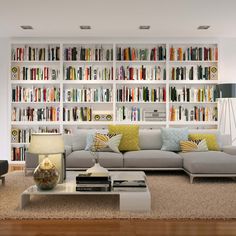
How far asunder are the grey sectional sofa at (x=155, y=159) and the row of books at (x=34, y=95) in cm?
178

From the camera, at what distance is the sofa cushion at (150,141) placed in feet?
23.9

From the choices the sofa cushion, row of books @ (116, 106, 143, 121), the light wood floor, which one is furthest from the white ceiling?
the light wood floor

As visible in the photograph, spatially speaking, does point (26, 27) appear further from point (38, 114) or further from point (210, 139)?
point (210, 139)

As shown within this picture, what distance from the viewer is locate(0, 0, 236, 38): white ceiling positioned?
6.45m

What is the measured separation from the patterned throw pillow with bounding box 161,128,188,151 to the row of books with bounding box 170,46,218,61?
224cm

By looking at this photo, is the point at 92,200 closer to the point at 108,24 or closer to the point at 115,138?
the point at 115,138

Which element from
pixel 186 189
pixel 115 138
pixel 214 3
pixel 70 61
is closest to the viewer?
pixel 186 189

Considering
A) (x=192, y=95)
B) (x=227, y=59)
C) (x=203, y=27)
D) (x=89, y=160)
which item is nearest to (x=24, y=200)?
(x=89, y=160)

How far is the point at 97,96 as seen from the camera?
348 inches

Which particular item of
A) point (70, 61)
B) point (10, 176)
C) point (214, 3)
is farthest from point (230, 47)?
point (10, 176)

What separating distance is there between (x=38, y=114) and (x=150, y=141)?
112 inches

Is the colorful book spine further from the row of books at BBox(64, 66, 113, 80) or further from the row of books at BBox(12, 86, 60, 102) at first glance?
the row of books at BBox(12, 86, 60, 102)

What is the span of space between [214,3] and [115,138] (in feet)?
8.96

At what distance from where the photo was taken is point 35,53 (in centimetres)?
886
